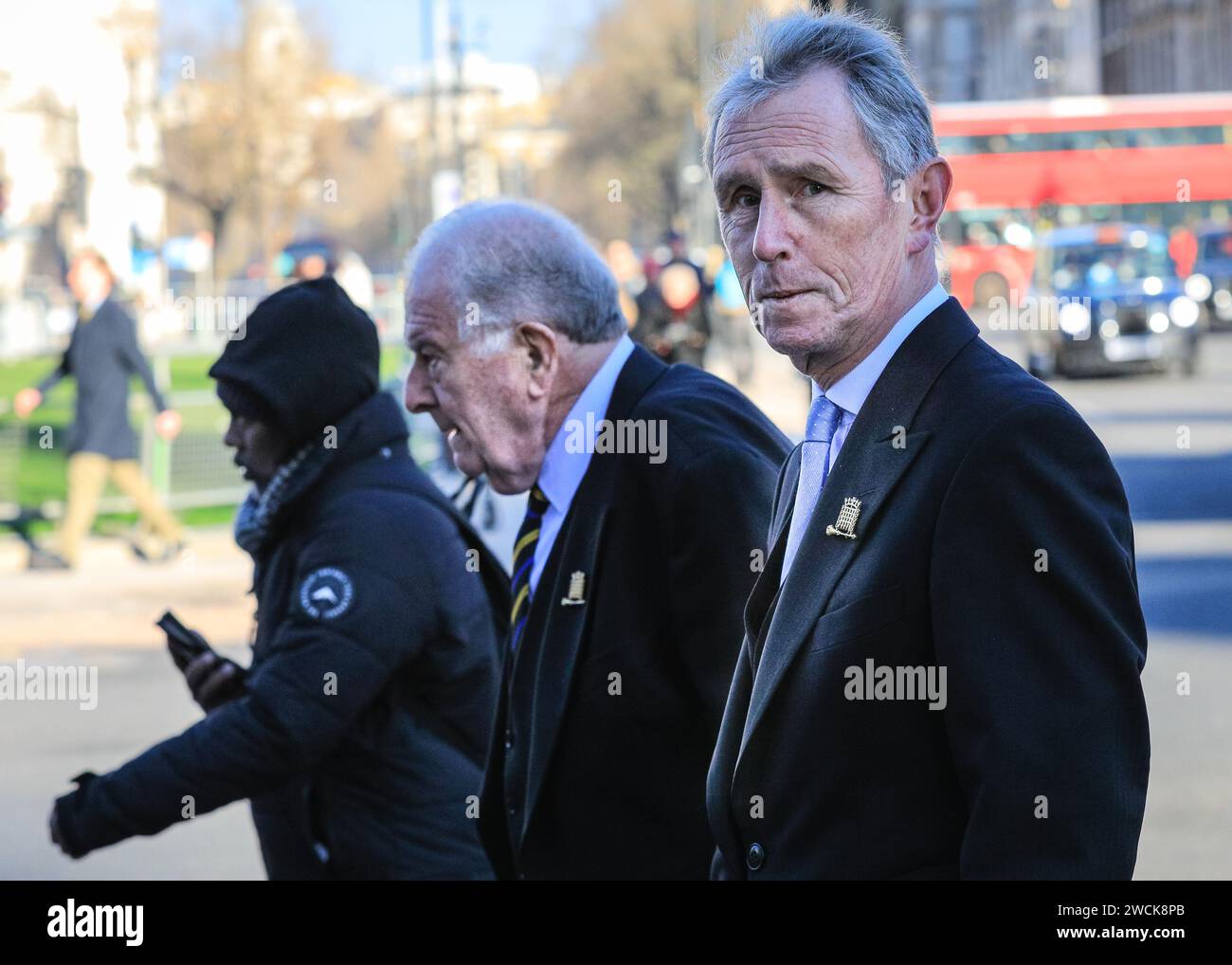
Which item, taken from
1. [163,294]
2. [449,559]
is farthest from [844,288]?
[163,294]

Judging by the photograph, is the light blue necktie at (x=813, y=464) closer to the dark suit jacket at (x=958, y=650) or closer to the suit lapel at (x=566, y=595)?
the dark suit jacket at (x=958, y=650)

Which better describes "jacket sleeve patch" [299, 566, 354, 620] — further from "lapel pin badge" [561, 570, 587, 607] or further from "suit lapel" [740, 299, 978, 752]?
"suit lapel" [740, 299, 978, 752]

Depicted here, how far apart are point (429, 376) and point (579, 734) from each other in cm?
70

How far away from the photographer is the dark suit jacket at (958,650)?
203cm

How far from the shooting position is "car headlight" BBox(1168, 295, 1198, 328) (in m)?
27.4

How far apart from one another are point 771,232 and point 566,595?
0.95 meters

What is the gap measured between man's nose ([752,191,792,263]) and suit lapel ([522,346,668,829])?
86 centimetres

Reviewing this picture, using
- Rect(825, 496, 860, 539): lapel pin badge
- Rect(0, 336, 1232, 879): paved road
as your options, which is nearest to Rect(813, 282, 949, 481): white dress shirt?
Rect(825, 496, 860, 539): lapel pin badge

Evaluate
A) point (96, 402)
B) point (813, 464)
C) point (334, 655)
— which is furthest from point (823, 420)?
point (96, 402)

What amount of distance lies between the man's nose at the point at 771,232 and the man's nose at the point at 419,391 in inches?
42.8

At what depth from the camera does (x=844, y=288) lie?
238 centimetres

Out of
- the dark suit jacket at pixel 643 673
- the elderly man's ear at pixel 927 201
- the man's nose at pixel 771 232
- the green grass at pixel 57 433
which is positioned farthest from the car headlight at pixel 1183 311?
the man's nose at pixel 771 232

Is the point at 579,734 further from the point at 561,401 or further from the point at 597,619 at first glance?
the point at 561,401

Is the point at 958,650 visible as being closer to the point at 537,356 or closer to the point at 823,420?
the point at 823,420
